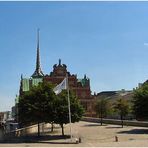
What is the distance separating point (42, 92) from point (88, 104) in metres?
65.4

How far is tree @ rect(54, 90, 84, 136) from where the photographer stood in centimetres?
4641

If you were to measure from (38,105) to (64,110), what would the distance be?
10.7 ft

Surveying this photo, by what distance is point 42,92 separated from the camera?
48875mm

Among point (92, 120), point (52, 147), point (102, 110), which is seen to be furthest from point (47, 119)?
point (92, 120)

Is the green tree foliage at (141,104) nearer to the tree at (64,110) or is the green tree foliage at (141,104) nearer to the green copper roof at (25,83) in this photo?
the tree at (64,110)

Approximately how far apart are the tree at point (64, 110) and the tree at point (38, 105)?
630mm

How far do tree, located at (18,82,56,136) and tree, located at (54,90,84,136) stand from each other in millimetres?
630

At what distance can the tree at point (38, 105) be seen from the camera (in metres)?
46.9

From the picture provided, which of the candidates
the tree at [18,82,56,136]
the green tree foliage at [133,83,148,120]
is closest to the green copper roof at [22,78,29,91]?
the tree at [18,82,56,136]

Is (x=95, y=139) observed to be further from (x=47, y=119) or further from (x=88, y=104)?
(x=88, y=104)

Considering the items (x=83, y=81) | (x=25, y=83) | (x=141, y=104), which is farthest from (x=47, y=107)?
(x=25, y=83)

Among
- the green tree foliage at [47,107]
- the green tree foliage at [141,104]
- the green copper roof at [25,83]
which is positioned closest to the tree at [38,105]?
the green tree foliage at [47,107]

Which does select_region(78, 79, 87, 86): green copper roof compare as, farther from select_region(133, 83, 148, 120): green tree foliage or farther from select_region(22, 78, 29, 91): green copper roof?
select_region(133, 83, 148, 120): green tree foliage

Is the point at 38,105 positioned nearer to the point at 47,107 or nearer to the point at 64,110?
the point at 47,107
